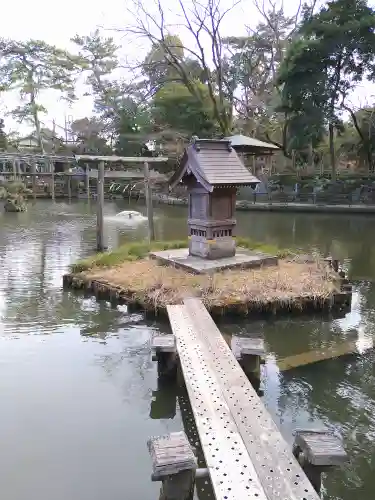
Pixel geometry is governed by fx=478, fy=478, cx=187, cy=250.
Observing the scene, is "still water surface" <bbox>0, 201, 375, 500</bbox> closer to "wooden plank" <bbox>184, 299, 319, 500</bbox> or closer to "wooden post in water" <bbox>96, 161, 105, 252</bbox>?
"wooden plank" <bbox>184, 299, 319, 500</bbox>

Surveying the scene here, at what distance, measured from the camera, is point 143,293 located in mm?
7527

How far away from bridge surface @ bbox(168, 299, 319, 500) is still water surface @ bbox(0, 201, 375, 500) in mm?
541

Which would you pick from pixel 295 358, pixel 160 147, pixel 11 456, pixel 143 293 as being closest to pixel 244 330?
pixel 295 358

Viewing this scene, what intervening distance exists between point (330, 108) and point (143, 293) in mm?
19205

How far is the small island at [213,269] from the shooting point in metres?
7.38

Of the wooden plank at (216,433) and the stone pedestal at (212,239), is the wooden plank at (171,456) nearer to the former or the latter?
the wooden plank at (216,433)

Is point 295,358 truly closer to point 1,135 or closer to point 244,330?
point 244,330

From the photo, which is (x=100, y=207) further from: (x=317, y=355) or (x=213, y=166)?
(x=317, y=355)

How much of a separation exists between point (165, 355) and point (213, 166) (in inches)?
179

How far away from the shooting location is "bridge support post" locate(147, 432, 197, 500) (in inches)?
112

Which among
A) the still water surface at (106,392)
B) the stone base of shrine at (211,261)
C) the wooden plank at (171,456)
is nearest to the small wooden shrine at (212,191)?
the stone base of shrine at (211,261)

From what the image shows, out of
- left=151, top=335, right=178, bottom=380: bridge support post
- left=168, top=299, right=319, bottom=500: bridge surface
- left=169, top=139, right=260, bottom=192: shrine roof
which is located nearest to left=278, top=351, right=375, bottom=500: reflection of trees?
left=168, top=299, right=319, bottom=500: bridge surface

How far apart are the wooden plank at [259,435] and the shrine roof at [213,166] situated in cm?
403

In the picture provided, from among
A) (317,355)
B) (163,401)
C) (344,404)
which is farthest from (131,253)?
(344,404)
